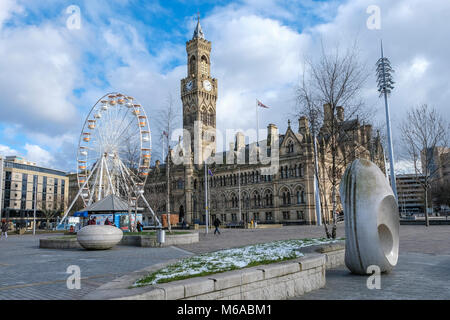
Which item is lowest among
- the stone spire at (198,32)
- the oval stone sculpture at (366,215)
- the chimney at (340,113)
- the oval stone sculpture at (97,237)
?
the oval stone sculpture at (97,237)

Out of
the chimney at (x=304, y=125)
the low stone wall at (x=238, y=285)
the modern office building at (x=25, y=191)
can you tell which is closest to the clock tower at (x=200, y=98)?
the chimney at (x=304, y=125)

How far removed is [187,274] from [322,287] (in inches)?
148

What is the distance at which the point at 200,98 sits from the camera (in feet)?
275

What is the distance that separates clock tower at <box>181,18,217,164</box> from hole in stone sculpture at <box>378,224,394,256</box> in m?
71.4

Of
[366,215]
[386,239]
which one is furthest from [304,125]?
[366,215]

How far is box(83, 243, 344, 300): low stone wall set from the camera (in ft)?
17.4

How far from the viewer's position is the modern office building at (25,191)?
105 m

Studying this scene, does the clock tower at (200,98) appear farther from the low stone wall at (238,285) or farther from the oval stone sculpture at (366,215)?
the low stone wall at (238,285)

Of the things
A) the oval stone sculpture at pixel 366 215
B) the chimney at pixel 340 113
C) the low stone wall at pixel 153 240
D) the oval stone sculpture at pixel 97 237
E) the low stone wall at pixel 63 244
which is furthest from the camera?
the low stone wall at pixel 153 240

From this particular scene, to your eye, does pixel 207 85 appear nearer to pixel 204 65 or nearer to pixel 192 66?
pixel 204 65

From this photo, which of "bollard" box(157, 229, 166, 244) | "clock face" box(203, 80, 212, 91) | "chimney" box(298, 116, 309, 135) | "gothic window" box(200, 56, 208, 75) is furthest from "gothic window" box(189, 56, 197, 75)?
"bollard" box(157, 229, 166, 244)

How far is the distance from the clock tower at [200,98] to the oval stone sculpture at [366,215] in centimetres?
7165

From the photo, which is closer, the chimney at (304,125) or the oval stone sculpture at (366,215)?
the oval stone sculpture at (366,215)

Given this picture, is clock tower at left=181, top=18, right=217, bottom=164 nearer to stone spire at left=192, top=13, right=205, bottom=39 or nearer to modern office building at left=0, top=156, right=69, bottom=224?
stone spire at left=192, top=13, right=205, bottom=39
